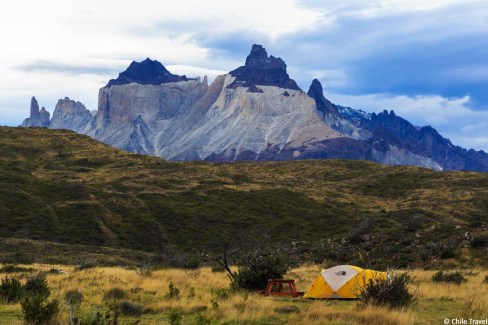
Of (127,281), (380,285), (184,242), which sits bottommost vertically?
(184,242)

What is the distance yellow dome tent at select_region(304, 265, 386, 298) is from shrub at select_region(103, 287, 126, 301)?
6384 mm

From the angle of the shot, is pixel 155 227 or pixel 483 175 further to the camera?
pixel 483 175

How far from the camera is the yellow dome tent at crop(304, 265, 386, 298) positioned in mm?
17750

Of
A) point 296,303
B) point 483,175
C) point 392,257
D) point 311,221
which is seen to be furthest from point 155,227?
point 483,175

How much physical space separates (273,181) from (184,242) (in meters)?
36.9

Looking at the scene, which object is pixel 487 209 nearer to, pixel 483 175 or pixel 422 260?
pixel 483 175

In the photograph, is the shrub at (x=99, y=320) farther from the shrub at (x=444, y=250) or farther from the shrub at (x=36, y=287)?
the shrub at (x=444, y=250)

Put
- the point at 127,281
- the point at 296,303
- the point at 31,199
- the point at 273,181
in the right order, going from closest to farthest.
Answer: the point at 296,303 → the point at 127,281 → the point at 31,199 → the point at 273,181

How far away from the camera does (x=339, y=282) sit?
712 inches

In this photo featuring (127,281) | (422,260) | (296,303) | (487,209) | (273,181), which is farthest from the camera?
(273,181)

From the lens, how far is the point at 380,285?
14.7 metres

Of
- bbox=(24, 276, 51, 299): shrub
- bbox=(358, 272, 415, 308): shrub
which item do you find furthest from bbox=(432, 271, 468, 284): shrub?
bbox=(24, 276, 51, 299): shrub

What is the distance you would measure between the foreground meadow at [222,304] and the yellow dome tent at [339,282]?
508 mm

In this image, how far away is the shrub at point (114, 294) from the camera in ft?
60.0
